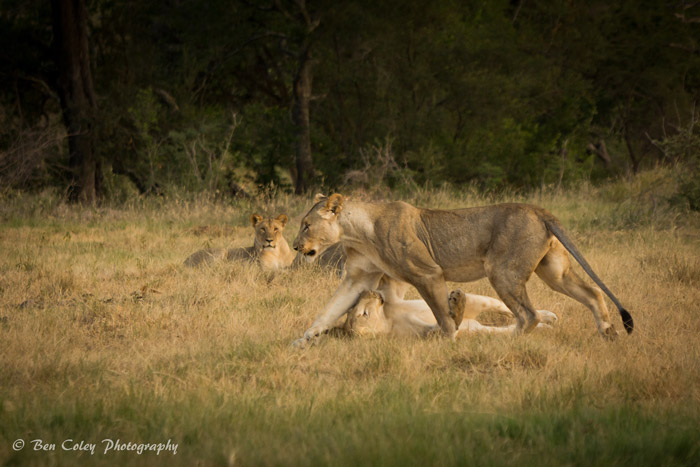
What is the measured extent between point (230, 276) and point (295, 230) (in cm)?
366

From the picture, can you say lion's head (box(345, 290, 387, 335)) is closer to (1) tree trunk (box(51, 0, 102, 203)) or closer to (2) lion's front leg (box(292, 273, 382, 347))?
(2) lion's front leg (box(292, 273, 382, 347))

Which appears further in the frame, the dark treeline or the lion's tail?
the dark treeline

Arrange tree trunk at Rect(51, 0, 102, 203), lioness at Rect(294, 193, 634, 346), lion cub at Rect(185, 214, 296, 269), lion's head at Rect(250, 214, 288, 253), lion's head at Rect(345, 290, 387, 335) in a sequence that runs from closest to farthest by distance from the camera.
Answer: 1. lioness at Rect(294, 193, 634, 346)
2. lion's head at Rect(345, 290, 387, 335)
3. lion cub at Rect(185, 214, 296, 269)
4. lion's head at Rect(250, 214, 288, 253)
5. tree trunk at Rect(51, 0, 102, 203)

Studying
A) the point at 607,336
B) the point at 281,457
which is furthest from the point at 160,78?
the point at 281,457

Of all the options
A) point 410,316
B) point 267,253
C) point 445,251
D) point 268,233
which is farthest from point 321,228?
point 268,233

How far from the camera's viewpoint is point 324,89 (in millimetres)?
21109

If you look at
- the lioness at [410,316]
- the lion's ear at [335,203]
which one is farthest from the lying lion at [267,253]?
the lion's ear at [335,203]

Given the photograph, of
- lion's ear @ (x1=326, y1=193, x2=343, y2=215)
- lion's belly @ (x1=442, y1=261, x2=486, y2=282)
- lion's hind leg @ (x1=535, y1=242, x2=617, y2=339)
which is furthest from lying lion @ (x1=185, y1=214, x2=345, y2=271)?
lion's hind leg @ (x1=535, y1=242, x2=617, y2=339)

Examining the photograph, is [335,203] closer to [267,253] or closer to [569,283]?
[569,283]

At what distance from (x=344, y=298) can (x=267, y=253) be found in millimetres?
3469

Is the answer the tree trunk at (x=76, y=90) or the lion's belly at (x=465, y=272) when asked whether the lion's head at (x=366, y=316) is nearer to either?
the lion's belly at (x=465, y=272)

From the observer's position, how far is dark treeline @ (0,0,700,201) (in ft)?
57.1

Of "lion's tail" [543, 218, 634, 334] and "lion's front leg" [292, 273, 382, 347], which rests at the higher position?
"lion's tail" [543, 218, 634, 334]

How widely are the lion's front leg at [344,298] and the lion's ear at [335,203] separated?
23.9 inches
